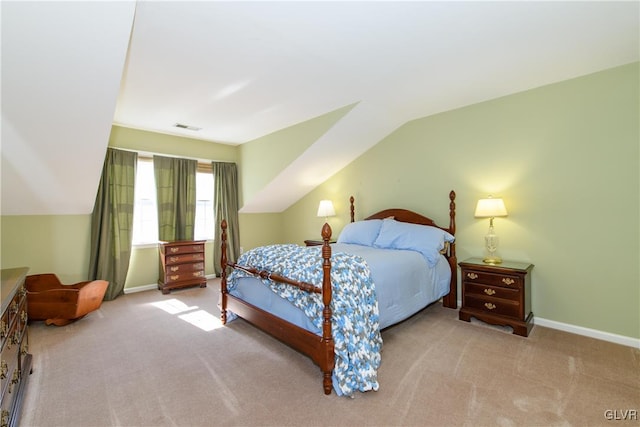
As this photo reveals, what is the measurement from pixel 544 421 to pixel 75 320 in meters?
4.22

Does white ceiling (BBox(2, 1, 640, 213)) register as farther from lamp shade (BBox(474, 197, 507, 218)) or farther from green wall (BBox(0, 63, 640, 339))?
lamp shade (BBox(474, 197, 507, 218))

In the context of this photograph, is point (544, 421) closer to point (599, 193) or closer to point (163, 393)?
point (599, 193)

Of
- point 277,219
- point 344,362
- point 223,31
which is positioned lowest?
Result: point 344,362

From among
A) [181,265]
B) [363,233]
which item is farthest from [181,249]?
[363,233]

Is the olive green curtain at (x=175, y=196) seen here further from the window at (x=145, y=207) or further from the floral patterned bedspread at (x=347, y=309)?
the floral patterned bedspread at (x=347, y=309)

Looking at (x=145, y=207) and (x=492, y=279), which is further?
(x=145, y=207)

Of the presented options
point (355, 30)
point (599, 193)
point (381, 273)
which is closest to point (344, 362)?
point (381, 273)

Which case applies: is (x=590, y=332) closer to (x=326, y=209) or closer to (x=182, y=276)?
(x=326, y=209)

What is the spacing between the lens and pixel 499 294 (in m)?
2.92

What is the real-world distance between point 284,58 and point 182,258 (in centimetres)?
334

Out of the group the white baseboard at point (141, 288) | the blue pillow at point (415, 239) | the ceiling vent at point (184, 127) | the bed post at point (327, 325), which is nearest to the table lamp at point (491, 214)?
the blue pillow at point (415, 239)

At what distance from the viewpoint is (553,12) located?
77.1 inches

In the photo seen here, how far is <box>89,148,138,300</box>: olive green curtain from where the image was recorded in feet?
13.2

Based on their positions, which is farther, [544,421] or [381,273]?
[381,273]
